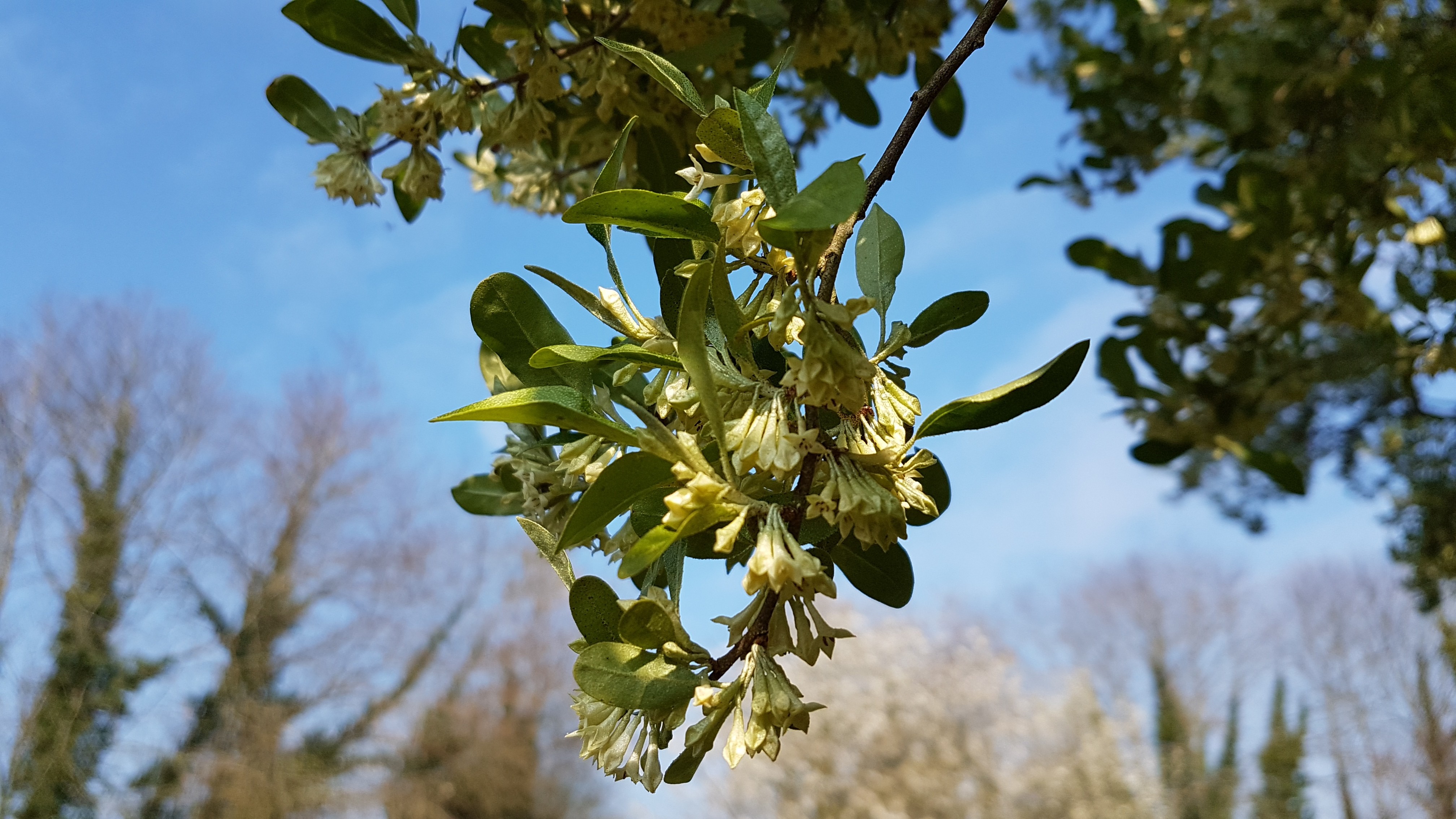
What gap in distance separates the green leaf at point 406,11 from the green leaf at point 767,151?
52cm

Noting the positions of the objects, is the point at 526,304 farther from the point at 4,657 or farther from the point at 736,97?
the point at 4,657

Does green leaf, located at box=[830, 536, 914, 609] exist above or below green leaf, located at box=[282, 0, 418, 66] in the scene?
below

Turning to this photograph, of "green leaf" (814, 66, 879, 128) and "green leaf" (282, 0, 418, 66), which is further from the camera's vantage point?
"green leaf" (814, 66, 879, 128)

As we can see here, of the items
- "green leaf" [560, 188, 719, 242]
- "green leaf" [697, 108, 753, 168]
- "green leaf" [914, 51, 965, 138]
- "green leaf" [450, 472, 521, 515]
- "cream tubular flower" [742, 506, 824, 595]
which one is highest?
"green leaf" [914, 51, 965, 138]

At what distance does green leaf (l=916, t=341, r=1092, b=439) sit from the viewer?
417mm

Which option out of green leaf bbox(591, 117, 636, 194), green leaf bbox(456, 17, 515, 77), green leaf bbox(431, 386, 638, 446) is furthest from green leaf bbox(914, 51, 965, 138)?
green leaf bbox(431, 386, 638, 446)

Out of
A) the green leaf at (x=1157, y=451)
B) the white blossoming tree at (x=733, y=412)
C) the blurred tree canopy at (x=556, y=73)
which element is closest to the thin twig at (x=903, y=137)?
the white blossoming tree at (x=733, y=412)

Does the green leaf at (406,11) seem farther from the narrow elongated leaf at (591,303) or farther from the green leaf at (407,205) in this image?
the narrow elongated leaf at (591,303)

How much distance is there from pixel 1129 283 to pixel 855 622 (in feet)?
22.0

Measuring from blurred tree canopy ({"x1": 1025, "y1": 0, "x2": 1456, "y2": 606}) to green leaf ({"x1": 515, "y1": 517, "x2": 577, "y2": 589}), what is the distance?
1200 mm

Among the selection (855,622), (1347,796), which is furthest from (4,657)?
(1347,796)

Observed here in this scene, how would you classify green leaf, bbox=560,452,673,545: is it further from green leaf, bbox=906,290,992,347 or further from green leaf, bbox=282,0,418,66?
green leaf, bbox=282,0,418,66

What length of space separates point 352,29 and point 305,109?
0.45 ft

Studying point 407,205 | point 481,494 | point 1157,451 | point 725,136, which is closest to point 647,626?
point 725,136
